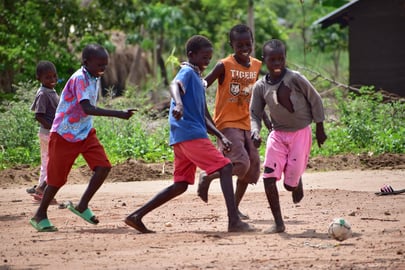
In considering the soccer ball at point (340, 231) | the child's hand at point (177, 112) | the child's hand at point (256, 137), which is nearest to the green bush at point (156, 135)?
the child's hand at point (256, 137)

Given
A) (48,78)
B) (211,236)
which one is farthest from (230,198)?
(48,78)

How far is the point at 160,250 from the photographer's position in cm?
643

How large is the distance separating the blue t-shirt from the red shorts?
92 cm

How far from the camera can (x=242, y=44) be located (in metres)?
8.02

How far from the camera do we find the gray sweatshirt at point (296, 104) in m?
7.27

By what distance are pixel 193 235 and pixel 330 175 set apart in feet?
16.4

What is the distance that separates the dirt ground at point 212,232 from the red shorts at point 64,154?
0.50 m

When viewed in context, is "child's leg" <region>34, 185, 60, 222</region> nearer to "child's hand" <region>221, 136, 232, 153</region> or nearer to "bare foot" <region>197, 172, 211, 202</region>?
"bare foot" <region>197, 172, 211, 202</region>

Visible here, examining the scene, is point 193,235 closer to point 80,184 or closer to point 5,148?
point 80,184

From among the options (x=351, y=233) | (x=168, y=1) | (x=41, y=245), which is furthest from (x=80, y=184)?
(x=168, y=1)

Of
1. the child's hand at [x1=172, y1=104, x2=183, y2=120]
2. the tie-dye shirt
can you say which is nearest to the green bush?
the tie-dye shirt

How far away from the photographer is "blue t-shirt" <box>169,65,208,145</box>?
23.3ft

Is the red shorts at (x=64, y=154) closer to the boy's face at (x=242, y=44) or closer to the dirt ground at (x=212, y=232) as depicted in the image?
the dirt ground at (x=212, y=232)

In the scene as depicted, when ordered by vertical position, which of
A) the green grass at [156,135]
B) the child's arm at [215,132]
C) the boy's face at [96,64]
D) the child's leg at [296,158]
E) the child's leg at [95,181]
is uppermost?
the boy's face at [96,64]
